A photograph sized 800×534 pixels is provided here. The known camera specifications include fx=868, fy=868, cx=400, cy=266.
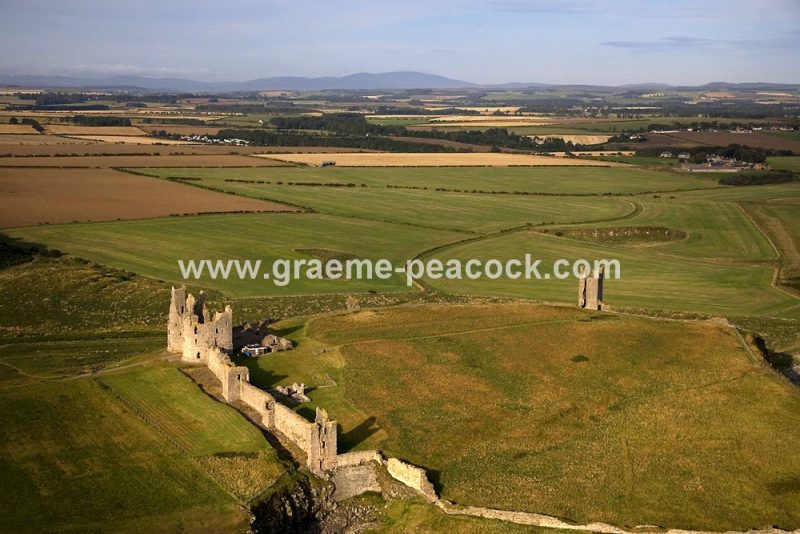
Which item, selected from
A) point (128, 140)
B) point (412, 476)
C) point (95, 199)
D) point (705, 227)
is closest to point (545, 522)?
point (412, 476)

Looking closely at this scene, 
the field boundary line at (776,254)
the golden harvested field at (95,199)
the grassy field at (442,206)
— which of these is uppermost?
the golden harvested field at (95,199)

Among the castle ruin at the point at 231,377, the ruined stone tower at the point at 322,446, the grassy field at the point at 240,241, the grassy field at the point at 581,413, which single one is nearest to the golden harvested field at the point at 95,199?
the grassy field at the point at 240,241

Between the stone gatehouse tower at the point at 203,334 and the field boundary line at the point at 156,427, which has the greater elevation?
the stone gatehouse tower at the point at 203,334

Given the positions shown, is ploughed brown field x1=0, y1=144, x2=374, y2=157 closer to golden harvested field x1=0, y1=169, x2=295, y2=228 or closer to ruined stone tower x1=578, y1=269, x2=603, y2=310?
golden harvested field x1=0, y1=169, x2=295, y2=228

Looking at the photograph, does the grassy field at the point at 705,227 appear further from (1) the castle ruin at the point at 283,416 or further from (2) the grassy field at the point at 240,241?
(1) the castle ruin at the point at 283,416

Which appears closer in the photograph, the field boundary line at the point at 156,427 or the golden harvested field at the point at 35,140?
the field boundary line at the point at 156,427
